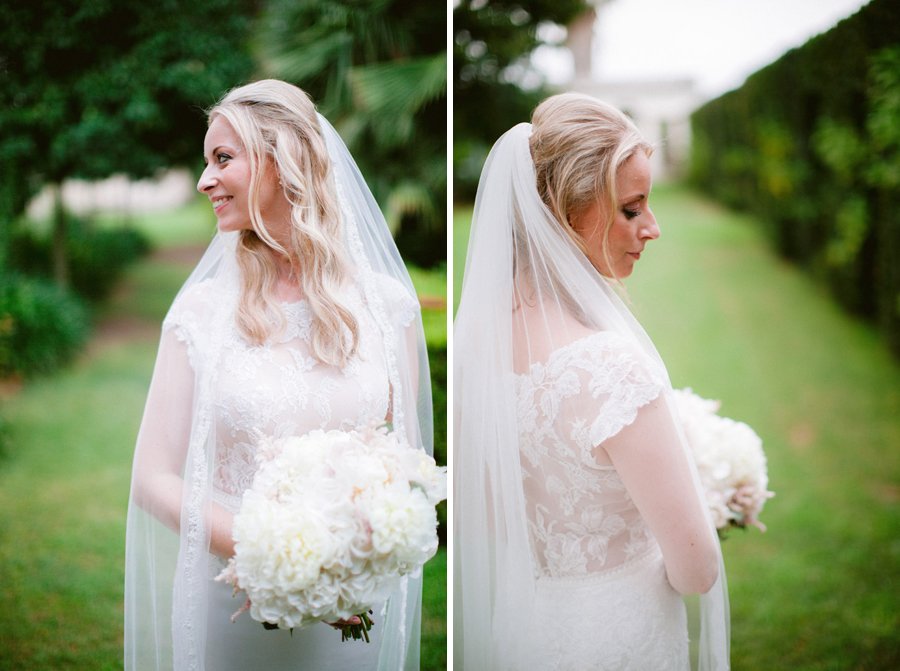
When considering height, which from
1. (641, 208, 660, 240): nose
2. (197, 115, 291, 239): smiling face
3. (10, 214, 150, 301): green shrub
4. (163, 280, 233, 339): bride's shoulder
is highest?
(197, 115, 291, 239): smiling face

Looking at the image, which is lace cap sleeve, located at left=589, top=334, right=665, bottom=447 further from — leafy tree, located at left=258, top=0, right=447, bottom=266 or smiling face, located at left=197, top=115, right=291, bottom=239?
leafy tree, located at left=258, top=0, right=447, bottom=266

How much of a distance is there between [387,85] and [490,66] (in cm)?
77

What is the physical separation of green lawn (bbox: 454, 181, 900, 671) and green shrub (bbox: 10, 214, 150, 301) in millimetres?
3016

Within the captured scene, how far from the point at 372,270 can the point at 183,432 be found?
0.63 m

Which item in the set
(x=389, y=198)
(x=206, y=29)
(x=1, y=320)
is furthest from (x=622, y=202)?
(x=1, y=320)

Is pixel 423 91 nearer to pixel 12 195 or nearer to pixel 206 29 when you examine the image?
pixel 206 29

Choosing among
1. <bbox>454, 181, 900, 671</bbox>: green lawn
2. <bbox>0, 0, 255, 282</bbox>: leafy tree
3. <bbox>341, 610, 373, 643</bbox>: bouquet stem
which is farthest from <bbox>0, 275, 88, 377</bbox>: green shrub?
<bbox>341, 610, 373, 643</bbox>: bouquet stem

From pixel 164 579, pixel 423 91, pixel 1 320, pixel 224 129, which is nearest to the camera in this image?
pixel 224 129

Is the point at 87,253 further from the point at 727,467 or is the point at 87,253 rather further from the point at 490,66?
the point at 727,467

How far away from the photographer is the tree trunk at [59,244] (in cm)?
589

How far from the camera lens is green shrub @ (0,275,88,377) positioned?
5.27 meters

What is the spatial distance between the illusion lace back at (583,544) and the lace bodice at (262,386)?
1.35ft

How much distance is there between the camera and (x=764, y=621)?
140 inches

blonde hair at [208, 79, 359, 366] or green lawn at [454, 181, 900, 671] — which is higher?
blonde hair at [208, 79, 359, 366]
